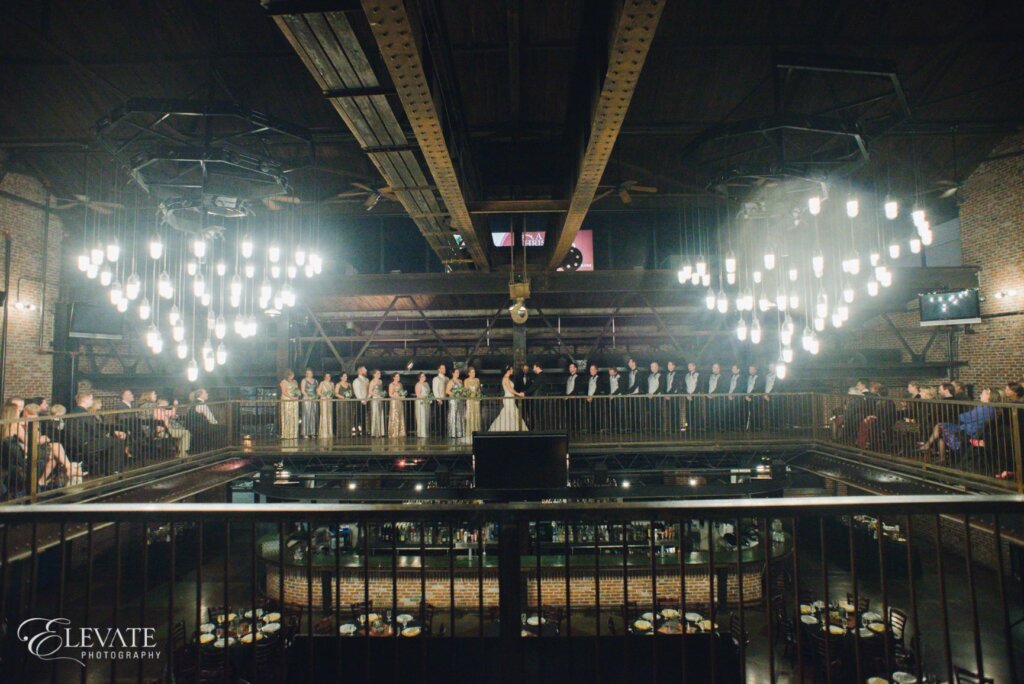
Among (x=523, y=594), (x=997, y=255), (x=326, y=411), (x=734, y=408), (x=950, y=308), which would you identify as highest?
(x=997, y=255)

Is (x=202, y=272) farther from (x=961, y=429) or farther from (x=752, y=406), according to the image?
(x=961, y=429)

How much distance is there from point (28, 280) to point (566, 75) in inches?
517

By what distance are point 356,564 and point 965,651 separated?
10.6 meters

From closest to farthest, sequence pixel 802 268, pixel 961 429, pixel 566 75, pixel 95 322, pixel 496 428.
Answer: pixel 961 429
pixel 566 75
pixel 496 428
pixel 95 322
pixel 802 268

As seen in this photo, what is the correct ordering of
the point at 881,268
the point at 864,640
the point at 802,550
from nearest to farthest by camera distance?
the point at 864,640
the point at 881,268
the point at 802,550

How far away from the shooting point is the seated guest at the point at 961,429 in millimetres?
7422

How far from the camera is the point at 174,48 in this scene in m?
7.69

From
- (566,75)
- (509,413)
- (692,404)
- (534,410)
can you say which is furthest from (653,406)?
(566,75)

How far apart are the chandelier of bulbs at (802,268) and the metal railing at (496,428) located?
169 centimetres

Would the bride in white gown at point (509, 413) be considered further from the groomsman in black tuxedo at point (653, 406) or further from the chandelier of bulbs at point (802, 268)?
the chandelier of bulbs at point (802, 268)

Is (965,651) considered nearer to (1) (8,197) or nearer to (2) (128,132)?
(2) (128,132)

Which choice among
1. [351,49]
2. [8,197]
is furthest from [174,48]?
[8,197]

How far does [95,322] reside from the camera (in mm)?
13195

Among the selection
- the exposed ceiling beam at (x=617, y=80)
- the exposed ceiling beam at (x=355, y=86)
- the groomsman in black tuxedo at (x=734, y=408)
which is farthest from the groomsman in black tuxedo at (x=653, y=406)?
the exposed ceiling beam at (x=617, y=80)
